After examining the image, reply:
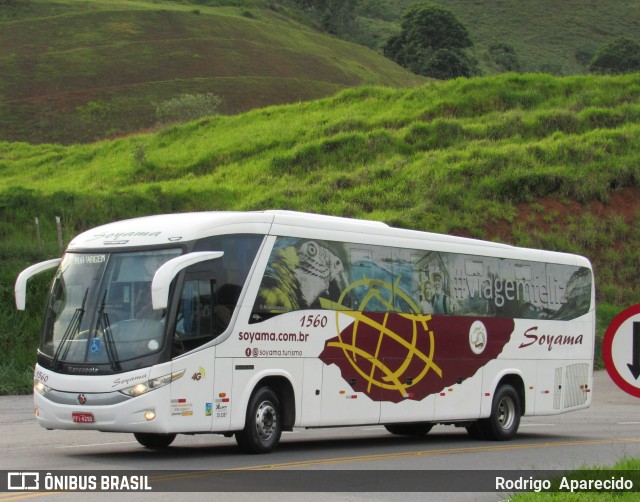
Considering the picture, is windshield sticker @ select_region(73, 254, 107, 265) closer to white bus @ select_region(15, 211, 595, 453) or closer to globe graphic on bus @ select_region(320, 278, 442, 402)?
white bus @ select_region(15, 211, 595, 453)

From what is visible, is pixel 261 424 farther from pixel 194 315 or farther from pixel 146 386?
pixel 146 386

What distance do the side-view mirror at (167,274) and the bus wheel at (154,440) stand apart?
2.71 m

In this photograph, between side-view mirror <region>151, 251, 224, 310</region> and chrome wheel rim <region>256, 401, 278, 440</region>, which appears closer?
side-view mirror <region>151, 251, 224, 310</region>

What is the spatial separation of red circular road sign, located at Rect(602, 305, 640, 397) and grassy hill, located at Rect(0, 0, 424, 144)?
6759cm

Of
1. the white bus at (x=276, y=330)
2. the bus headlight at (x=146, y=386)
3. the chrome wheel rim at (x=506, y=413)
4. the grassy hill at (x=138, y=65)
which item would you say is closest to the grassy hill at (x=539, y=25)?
the grassy hill at (x=138, y=65)

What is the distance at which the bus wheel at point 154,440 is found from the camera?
605 inches

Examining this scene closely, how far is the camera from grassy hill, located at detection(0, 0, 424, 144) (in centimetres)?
7906

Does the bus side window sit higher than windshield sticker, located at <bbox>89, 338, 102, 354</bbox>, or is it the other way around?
the bus side window

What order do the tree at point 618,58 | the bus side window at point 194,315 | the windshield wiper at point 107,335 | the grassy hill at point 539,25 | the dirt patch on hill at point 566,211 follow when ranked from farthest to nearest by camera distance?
the grassy hill at point 539,25
the tree at point 618,58
the dirt patch on hill at point 566,211
the bus side window at point 194,315
the windshield wiper at point 107,335

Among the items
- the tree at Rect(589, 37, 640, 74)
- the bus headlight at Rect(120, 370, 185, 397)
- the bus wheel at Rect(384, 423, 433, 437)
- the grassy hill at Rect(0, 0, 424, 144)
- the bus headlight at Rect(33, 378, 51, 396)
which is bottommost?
the bus wheel at Rect(384, 423, 433, 437)

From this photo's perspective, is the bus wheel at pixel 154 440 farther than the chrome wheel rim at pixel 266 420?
Yes

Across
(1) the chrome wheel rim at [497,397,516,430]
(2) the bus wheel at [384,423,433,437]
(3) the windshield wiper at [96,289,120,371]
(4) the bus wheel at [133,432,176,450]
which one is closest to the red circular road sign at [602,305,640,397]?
(3) the windshield wiper at [96,289,120,371]

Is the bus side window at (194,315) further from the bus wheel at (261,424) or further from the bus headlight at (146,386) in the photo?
the bus wheel at (261,424)

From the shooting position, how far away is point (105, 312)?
13.8 m
